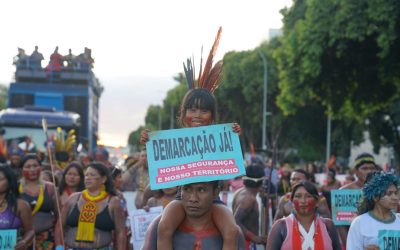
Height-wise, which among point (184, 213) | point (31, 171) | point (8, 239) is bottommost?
point (8, 239)

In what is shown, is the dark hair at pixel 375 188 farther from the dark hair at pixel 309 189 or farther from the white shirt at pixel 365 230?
the dark hair at pixel 309 189

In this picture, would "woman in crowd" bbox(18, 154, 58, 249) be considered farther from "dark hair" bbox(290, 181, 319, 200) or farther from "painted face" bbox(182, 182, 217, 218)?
"painted face" bbox(182, 182, 217, 218)

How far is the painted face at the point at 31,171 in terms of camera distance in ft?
28.8

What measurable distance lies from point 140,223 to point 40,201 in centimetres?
103

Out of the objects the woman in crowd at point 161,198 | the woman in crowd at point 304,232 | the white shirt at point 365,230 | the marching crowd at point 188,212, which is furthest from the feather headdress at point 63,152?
the white shirt at point 365,230

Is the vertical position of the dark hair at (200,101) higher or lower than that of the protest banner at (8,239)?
higher

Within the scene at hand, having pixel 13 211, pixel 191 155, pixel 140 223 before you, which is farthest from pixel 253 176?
pixel 191 155

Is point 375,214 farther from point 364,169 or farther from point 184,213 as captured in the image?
point 364,169

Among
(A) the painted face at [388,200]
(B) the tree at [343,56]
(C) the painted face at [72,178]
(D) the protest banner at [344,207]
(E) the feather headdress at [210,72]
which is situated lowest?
(D) the protest banner at [344,207]

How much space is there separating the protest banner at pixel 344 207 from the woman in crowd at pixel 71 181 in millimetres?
2805

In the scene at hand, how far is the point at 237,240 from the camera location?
497 centimetres

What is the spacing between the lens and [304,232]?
674cm

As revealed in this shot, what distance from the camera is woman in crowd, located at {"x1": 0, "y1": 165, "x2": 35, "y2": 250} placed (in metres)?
7.48

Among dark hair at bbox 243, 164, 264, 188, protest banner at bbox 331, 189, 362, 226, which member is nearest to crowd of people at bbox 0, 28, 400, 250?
dark hair at bbox 243, 164, 264, 188
